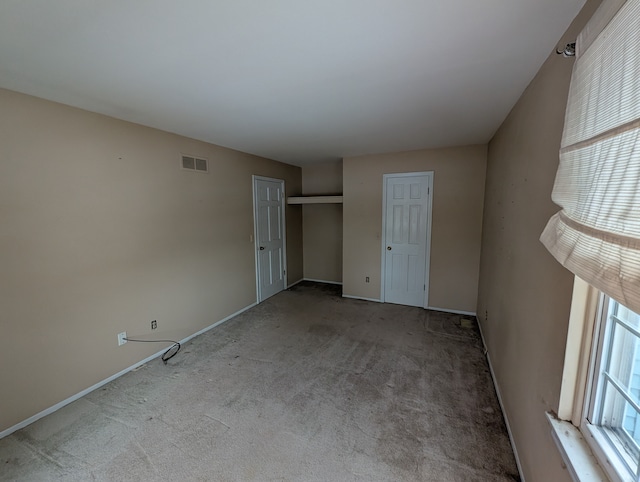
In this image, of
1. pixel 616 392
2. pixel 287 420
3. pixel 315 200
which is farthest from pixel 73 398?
pixel 315 200

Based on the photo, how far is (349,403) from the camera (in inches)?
86.5

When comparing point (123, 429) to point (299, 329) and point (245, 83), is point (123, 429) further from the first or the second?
point (245, 83)

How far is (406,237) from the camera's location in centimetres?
421

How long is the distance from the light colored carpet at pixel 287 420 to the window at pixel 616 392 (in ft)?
2.90

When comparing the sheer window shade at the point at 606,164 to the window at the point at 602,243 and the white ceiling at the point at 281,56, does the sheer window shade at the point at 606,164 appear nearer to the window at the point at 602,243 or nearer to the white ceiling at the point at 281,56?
the window at the point at 602,243

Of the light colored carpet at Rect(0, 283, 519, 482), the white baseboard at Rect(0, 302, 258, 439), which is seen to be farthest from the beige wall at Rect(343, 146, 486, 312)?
the white baseboard at Rect(0, 302, 258, 439)

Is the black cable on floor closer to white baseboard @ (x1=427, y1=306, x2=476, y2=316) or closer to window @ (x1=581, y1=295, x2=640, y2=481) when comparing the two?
window @ (x1=581, y1=295, x2=640, y2=481)

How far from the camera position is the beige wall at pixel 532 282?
4.08 feet

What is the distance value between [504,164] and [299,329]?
2880mm

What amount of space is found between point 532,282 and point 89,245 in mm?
3280

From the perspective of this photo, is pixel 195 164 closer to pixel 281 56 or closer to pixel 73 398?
pixel 281 56

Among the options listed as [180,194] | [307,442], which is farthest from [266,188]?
[307,442]

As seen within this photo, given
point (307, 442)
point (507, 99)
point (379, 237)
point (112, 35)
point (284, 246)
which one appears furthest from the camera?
point (284, 246)

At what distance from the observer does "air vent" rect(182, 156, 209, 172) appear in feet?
10.3
